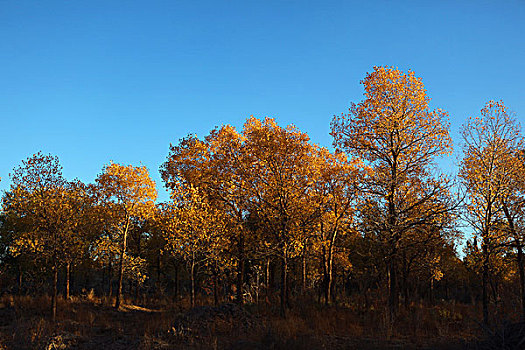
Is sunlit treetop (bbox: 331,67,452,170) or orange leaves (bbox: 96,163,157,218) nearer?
sunlit treetop (bbox: 331,67,452,170)

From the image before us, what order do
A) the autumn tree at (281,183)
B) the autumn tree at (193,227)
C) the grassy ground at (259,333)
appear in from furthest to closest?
1. the autumn tree at (193,227)
2. the autumn tree at (281,183)
3. the grassy ground at (259,333)

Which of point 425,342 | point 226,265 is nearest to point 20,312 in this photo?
point 226,265

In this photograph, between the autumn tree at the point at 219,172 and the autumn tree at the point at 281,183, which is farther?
the autumn tree at the point at 219,172

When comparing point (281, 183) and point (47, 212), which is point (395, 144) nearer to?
point (281, 183)

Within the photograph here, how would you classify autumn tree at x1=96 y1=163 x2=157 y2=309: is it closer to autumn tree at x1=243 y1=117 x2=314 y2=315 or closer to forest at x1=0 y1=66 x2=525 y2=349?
forest at x1=0 y1=66 x2=525 y2=349

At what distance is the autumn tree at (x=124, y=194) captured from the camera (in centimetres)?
2983

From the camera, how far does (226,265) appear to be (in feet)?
81.0

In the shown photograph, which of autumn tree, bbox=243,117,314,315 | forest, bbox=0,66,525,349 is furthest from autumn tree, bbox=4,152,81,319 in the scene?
autumn tree, bbox=243,117,314,315

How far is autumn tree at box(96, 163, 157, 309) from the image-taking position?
29.8 meters

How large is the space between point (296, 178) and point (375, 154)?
4473mm

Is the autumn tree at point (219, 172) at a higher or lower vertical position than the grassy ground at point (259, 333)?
higher

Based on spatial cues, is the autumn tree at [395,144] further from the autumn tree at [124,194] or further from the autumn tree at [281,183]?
the autumn tree at [124,194]

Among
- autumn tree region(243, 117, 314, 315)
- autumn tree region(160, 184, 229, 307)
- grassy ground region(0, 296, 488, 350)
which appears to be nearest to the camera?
grassy ground region(0, 296, 488, 350)

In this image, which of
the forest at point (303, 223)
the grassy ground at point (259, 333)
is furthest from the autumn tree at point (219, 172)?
the grassy ground at point (259, 333)
